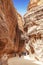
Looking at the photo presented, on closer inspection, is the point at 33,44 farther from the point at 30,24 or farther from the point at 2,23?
the point at 2,23

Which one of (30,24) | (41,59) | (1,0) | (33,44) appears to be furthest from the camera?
(33,44)

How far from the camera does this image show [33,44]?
12.6 metres

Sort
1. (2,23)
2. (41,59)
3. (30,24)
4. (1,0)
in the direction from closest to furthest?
1. (2,23)
2. (1,0)
3. (41,59)
4. (30,24)

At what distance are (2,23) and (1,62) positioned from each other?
2592 millimetres

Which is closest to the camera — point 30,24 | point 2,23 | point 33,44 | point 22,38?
point 2,23

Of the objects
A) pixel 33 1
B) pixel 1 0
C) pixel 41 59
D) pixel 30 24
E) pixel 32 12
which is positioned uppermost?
pixel 33 1

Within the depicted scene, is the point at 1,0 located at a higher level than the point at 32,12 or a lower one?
lower

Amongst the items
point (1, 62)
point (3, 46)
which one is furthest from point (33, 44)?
point (3, 46)

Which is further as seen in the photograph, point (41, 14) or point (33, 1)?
point (33, 1)

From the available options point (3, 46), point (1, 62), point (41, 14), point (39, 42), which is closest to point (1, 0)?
point (3, 46)

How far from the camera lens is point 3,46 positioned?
2.74 meters

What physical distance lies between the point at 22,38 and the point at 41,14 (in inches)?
261

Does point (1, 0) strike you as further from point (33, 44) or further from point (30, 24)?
point (33, 44)

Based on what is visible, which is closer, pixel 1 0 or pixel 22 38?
pixel 1 0
